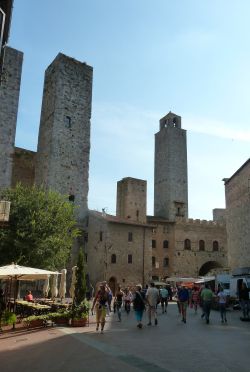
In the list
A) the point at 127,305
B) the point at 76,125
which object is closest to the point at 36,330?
the point at 127,305

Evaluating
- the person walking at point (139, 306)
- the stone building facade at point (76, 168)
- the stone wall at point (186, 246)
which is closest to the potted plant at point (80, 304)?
the person walking at point (139, 306)

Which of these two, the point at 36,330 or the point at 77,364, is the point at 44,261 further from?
the point at 77,364

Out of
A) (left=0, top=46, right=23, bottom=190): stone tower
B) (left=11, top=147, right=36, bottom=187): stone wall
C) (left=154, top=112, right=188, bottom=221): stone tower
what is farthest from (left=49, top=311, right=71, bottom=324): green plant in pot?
(left=154, top=112, right=188, bottom=221): stone tower

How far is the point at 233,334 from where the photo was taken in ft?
36.6

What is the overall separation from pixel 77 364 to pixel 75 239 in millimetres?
30562

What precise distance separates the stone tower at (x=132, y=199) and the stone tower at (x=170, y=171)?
518 cm

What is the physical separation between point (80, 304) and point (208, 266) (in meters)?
40.9

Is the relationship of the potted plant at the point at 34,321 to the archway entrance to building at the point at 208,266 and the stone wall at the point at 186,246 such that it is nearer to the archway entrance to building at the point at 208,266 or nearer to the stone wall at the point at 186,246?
the stone wall at the point at 186,246

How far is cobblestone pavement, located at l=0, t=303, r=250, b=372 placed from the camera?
6.80 metres

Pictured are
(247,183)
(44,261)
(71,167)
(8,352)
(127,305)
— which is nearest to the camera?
(8,352)

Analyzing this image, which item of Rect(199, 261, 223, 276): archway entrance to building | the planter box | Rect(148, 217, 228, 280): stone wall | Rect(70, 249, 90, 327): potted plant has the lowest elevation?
the planter box

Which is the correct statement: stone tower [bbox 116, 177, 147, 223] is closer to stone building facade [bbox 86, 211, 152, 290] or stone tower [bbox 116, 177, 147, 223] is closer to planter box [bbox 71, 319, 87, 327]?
stone building facade [bbox 86, 211, 152, 290]

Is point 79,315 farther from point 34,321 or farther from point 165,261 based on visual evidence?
point 165,261

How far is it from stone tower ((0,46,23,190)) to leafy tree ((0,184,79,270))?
6853 millimetres
